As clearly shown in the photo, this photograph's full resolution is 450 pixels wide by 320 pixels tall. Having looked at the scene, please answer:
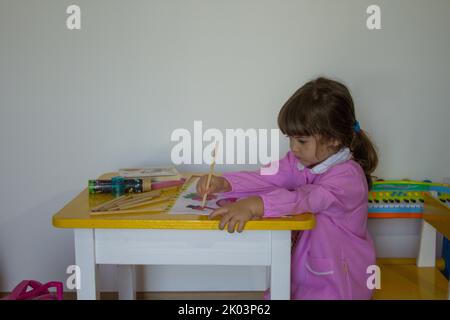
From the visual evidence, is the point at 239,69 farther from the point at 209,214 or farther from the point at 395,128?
the point at 209,214

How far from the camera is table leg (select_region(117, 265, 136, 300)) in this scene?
1.61 m

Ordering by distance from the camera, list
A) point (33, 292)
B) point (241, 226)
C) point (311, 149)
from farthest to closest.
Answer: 1. point (33, 292)
2. point (311, 149)
3. point (241, 226)

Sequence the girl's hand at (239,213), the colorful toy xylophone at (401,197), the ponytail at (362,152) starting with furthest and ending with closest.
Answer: the colorful toy xylophone at (401,197) < the ponytail at (362,152) < the girl's hand at (239,213)

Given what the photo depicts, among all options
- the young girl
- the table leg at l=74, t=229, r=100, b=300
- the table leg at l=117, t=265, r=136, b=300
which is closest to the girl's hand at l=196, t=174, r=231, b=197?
the young girl

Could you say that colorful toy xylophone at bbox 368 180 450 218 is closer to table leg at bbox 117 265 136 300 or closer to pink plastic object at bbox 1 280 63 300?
table leg at bbox 117 265 136 300

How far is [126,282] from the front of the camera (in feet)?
5.31

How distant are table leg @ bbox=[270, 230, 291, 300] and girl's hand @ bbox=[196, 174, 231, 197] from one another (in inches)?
10.3

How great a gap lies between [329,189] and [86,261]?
549 mm

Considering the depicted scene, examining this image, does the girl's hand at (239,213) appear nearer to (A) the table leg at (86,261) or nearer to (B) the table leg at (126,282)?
(A) the table leg at (86,261)

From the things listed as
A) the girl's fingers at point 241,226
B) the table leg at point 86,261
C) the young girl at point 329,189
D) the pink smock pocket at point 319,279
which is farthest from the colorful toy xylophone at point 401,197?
the table leg at point 86,261

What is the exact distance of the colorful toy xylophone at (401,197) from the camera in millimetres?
1588

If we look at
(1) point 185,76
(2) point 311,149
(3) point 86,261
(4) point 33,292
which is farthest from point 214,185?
(4) point 33,292

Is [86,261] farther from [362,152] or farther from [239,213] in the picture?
[362,152]

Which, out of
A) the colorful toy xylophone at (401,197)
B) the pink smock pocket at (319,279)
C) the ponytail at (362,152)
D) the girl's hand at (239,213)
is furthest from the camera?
the colorful toy xylophone at (401,197)
